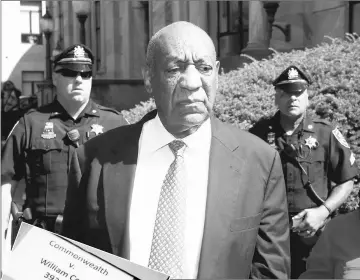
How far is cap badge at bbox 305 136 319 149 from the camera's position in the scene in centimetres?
511

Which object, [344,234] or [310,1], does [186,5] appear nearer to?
[310,1]

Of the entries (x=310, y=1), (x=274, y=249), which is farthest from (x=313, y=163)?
(x=310, y=1)

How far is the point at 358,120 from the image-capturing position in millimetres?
6082

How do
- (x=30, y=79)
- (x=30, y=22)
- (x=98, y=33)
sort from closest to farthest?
(x=98, y=33) < (x=30, y=22) < (x=30, y=79)

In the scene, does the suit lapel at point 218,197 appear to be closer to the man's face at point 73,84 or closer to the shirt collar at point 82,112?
the man's face at point 73,84

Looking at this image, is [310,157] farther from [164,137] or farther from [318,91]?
[164,137]

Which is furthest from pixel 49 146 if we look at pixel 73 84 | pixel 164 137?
pixel 164 137

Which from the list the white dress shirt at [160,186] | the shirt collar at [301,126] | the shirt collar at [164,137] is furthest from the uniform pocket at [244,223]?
the shirt collar at [301,126]

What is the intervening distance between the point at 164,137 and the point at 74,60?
230cm

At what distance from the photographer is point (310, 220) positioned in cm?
493

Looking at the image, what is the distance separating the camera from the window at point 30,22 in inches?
662

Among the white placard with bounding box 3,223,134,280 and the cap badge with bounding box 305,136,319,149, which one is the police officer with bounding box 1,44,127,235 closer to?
the cap badge with bounding box 305,136,319,149

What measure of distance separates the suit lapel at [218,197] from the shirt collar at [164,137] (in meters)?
0.04

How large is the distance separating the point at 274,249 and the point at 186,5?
936 centimetres
